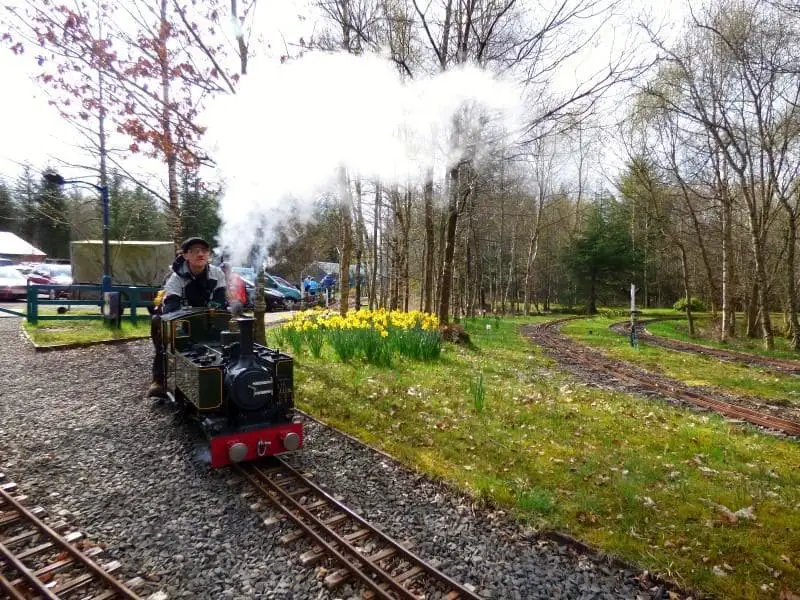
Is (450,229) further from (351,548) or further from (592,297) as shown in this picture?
(592,297)

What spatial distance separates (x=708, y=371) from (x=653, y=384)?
2544mm

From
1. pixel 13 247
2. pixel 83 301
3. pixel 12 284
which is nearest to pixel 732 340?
pixel 83 301

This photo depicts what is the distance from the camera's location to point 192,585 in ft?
11.2

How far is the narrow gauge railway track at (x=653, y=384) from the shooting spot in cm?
708

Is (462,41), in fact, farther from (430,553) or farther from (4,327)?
(4,327)

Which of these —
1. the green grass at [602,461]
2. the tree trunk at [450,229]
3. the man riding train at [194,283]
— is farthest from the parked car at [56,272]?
the green grass at [602,461]

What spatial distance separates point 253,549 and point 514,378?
6.60 metres

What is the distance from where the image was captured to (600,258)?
31.5m

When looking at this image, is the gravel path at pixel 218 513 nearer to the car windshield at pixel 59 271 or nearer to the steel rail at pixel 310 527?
the steel rail at pixel 310 527

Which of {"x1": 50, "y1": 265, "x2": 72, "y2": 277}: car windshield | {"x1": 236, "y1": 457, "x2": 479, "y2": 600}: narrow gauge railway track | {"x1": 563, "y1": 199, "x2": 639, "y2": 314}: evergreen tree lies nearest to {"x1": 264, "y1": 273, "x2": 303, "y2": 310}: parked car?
{"x1": 50, "y1": 265, "x2": 72, "y2": 277}: car windshield

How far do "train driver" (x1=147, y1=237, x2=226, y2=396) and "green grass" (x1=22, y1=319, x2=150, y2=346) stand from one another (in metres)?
6.08

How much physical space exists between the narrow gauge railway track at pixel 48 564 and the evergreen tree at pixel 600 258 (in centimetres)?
3154

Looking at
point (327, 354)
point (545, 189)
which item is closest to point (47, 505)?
point (327, 354)

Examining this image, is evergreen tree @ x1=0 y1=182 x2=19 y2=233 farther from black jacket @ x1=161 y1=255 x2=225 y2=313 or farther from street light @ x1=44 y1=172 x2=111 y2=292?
black jacket @ x1=161 y1=255 x2=225 y2=313
